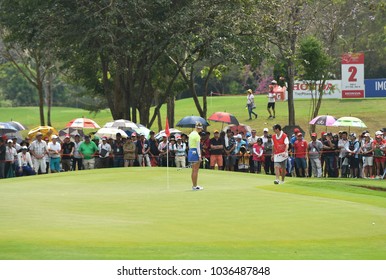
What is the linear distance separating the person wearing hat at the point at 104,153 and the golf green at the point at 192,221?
30.9ft

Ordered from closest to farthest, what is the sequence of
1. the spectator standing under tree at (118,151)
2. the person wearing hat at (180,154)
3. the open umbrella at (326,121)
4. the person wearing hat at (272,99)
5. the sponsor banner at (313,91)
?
the person wearing hat at (180,154)
the spectator standing under tree at (118,151)
the open umbrella at (326,121)
the person wearing hat at (272,99)
the sponsor banner at (313,91)

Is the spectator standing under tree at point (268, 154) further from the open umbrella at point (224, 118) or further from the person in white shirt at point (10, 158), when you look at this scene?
the person in white shirt at point (10, 158)

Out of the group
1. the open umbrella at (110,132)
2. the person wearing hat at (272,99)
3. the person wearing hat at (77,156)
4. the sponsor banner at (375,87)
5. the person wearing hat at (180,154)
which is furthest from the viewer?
the sponsor banner at (375,87)

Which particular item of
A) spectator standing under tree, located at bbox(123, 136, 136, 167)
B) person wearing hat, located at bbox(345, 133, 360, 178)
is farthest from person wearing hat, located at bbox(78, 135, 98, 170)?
person wearing hat, located at bbox(345, 133, 360, 178)

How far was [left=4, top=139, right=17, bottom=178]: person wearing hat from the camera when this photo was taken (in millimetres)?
36000

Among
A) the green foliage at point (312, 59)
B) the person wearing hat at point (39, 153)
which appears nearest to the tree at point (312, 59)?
the green foliage at point (312, 59)

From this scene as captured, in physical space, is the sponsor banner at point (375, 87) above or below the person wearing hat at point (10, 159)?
above

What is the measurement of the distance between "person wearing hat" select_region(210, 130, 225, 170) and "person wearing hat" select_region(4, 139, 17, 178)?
7425 millimetres

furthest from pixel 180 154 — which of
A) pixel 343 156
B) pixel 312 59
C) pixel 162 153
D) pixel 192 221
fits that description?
pixel 192 221

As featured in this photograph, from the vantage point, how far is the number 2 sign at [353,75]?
62.4 meters

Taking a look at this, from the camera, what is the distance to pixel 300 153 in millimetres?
37312

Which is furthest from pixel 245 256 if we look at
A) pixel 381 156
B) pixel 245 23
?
pixel 245 23

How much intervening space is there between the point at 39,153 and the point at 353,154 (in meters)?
11.6

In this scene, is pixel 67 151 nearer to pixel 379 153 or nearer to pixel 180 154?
pixel 180 154
